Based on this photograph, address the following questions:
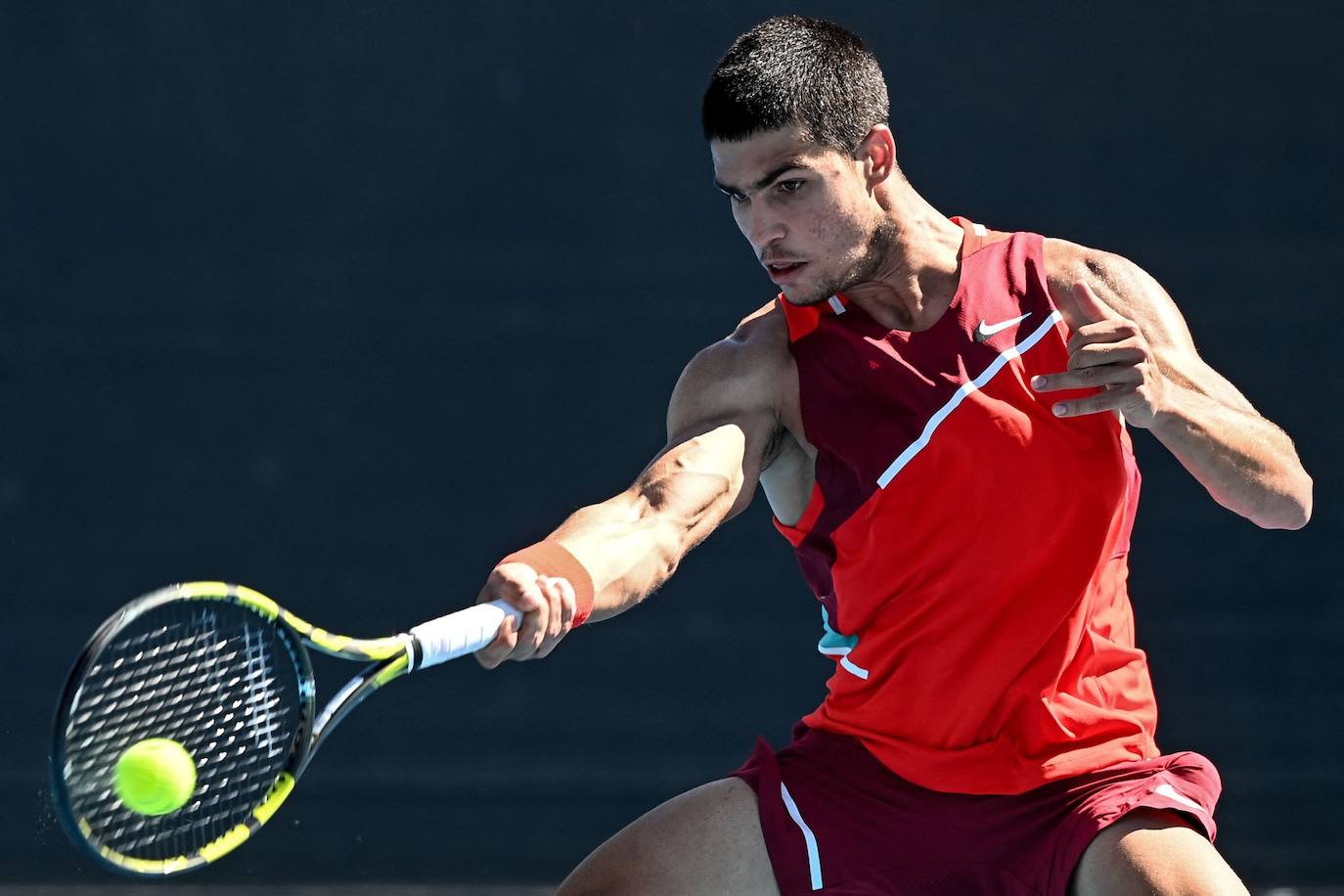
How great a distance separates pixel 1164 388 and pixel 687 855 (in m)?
1.00

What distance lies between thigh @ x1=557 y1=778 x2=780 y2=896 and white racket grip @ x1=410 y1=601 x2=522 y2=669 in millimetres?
615

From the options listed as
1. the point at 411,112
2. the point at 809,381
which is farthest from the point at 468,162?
the point at 809,381

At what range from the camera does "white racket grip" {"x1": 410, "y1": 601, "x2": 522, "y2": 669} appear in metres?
2.31

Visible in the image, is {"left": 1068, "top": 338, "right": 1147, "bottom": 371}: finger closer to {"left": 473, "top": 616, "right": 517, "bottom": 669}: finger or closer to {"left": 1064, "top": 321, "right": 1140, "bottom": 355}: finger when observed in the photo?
{"left": 1064, "top": 321, "right": 1140, "bottom": 355}: finger

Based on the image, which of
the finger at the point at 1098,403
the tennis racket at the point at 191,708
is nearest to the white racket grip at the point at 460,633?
the tennis racket at the point at 191,708

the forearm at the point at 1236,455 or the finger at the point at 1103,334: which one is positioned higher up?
the finger at the point at 1103,334

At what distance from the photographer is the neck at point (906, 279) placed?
304 cm

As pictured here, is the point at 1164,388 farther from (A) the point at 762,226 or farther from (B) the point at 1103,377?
(A) the point at 762,226

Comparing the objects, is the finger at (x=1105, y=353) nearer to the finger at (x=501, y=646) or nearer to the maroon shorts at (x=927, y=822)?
the maroon shorts at (x=927, y=822)

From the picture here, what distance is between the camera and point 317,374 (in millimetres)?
5203

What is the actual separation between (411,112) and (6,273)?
124cm

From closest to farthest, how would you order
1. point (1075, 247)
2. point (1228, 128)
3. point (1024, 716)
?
1. point (1024, 716)
2. point (1075, 247)
3. point (1228, 128)

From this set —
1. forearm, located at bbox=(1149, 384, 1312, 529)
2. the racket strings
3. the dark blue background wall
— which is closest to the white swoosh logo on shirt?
forearm, located at bbox=(1149, 384, 1312, 529)

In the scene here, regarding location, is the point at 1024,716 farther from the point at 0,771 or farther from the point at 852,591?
the point at 0,771
